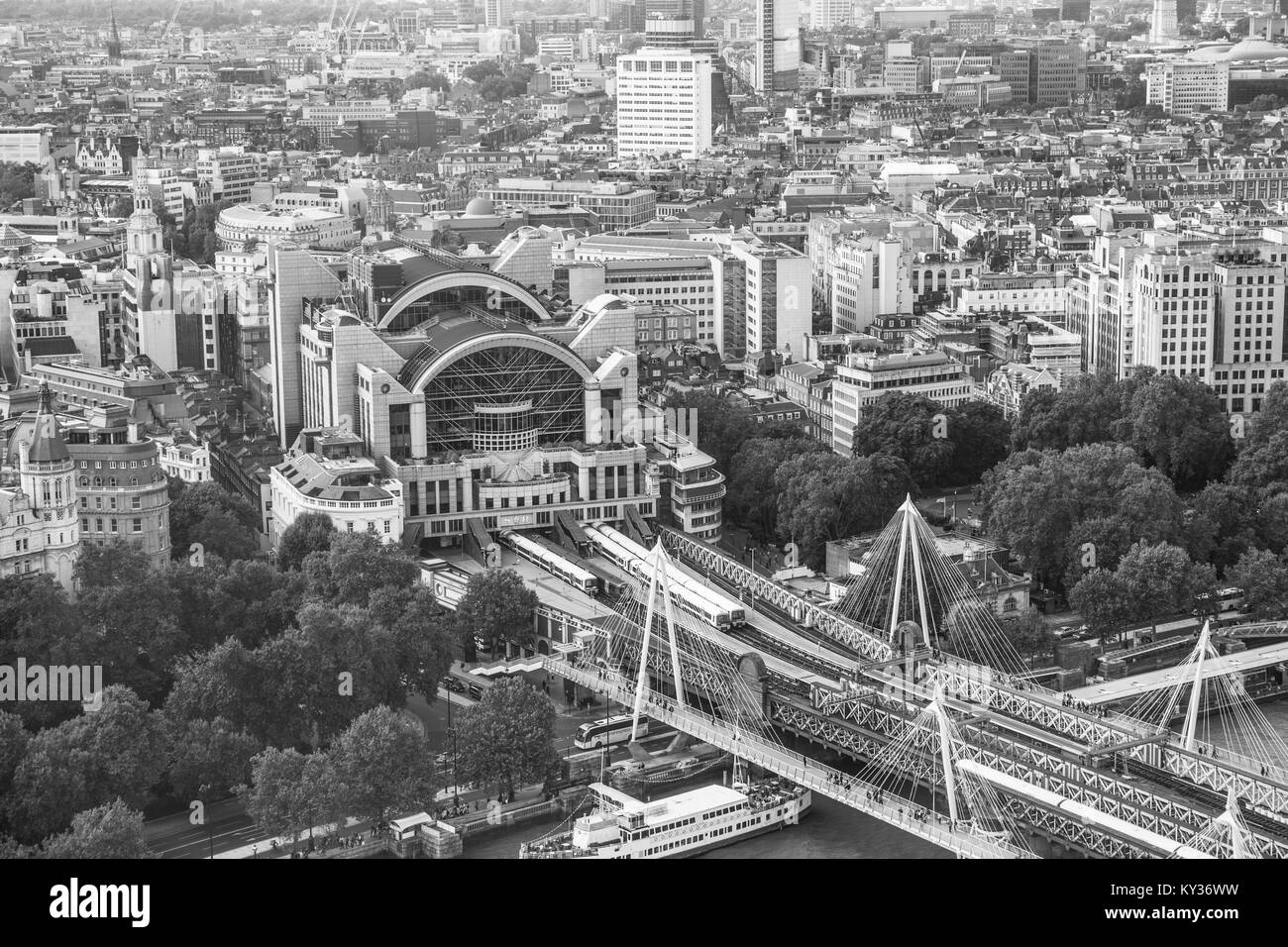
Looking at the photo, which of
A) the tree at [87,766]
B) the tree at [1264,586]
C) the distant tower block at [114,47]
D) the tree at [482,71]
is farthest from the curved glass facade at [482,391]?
the tree at [482,71]

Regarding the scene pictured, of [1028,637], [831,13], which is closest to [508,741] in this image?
[1028,637]

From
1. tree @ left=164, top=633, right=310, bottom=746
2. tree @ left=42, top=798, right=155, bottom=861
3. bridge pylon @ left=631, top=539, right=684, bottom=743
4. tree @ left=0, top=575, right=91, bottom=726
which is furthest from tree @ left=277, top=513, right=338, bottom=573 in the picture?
tree @ left=42, top=798, right=155, bottom=861

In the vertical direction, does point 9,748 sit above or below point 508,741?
above

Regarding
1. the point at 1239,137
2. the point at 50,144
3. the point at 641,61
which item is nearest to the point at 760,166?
the point at 641,61

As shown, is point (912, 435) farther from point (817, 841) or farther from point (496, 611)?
point (817, 841)

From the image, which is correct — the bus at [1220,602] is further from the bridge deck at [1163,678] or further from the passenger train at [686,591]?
the passenger train at [686,591]

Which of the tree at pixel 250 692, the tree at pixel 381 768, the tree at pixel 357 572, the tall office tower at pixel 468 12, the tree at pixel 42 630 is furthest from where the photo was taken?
the tall office tower at pixel 468 12

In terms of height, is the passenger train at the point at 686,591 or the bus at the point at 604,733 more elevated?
the passenger train at the point at 686,591
